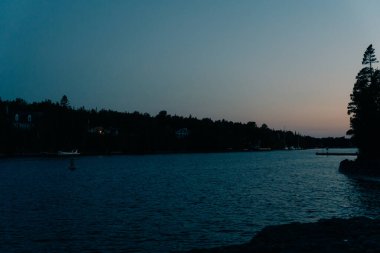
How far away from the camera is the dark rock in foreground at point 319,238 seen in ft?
62.0

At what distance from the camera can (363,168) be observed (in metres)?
82.2

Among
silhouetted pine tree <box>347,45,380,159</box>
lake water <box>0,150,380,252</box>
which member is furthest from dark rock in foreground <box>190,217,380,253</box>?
silhouetted pine tree <box>347,45,380,159</box>

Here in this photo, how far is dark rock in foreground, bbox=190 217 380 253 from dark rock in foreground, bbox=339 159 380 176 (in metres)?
54.4

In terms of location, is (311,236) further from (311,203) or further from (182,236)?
(311,203)

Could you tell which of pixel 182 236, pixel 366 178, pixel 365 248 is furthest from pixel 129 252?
pixel 366 178

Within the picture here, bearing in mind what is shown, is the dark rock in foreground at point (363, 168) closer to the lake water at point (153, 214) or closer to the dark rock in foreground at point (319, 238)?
the lake water at point (153, 214)

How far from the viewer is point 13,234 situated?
30859 millimetres

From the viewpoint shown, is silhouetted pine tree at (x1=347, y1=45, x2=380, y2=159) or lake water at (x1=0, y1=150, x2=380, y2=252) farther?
silhouetted pine tree at (x1=347, y1=45, x2=380, y2=159)

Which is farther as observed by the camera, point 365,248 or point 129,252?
point 129,252

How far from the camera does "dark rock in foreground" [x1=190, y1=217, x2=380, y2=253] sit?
18.9m

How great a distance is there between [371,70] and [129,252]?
8410cm

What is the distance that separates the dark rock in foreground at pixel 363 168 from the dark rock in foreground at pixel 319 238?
54.4 metres

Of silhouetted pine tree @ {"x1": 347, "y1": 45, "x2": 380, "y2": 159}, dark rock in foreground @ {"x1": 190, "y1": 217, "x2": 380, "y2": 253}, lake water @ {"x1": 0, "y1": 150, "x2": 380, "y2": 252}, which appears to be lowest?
lake water @ {"x1": 0, "y1": 150, "x2": 380, "y2": 252}

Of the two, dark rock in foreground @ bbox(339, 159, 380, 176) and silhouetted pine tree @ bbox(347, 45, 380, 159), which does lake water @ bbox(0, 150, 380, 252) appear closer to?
dark rock in foreground @ bbox(339, 159, 380, 176)
